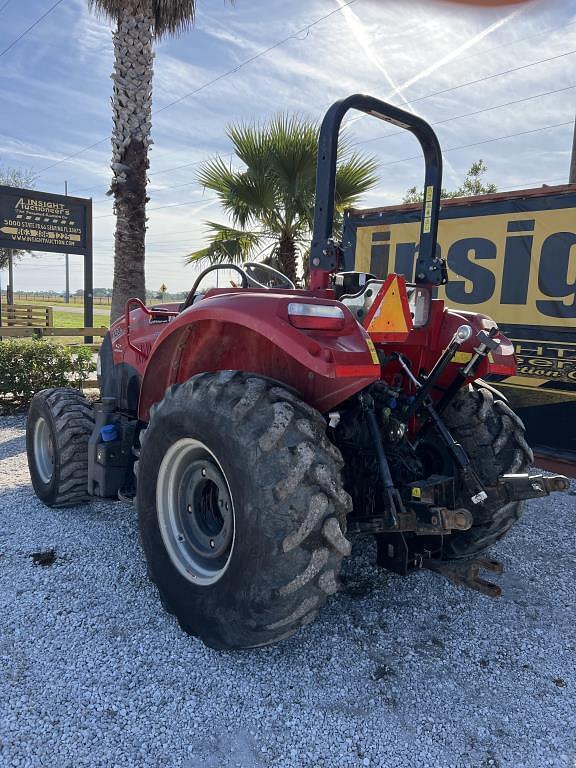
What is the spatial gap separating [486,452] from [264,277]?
2.39 metres

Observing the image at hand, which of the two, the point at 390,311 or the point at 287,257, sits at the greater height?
the point at 287,257

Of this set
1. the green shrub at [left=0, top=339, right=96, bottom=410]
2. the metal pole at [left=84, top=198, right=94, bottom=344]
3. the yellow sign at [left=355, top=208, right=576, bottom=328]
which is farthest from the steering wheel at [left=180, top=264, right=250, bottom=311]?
the metal pole at [left=84, top=198, right=94, bottom=344]

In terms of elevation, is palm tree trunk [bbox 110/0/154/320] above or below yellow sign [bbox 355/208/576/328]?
above

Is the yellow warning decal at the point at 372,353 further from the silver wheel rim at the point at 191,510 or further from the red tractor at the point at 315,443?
the silver wheel rim at the point at 191,510

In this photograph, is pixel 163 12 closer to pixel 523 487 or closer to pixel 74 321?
pixel 523 487

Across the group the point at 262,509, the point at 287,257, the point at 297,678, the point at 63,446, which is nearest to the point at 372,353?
the point at 262,509

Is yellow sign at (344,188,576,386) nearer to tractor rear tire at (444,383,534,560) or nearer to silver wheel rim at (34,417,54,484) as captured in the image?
tractor rear tire at (444,383,534,560)

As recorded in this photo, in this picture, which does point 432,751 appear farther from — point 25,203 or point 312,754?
point 25,203

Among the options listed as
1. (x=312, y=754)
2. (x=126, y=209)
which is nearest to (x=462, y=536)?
(x=312, y=754)

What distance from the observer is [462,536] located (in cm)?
296

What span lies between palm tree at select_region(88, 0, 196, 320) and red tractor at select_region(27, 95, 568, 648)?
18.2 ft

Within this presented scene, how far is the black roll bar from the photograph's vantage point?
2.36 m

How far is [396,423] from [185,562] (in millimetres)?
1168

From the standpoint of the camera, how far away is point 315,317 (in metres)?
2.10
